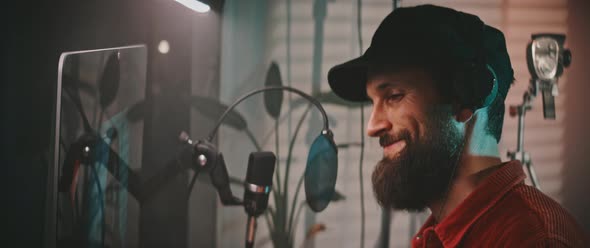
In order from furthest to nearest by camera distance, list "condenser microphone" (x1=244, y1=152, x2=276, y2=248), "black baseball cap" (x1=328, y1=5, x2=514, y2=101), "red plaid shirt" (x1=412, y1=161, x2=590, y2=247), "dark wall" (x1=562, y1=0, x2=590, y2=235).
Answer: "dark wall" (x1=562, y1=0, x2=590, y2=235), "condenser microphone" (x1=244, y1=152, x2=276, y2=248), "black baseball cap" (x1=328, y1=5, x2=514, y2=101), "red plaid shirt" (x1=412, y1=161, x2=590, y2=247)

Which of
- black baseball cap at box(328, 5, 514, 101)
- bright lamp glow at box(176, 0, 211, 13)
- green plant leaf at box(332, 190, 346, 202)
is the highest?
bright lamp glow at box(176, 0, 211, 13)

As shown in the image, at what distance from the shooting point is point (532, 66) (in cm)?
109

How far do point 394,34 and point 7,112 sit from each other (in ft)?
2.66

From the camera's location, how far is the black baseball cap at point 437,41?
686mm

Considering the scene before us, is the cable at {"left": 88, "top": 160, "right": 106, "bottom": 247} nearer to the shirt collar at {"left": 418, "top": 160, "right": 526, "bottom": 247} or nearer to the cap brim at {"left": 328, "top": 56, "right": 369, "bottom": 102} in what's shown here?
the cap brim at {"left": 328, "top": 56, "right": 369, "bottom": 102}

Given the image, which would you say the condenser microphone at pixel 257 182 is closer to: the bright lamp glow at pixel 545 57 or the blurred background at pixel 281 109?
the blurred background at pixel 281 109

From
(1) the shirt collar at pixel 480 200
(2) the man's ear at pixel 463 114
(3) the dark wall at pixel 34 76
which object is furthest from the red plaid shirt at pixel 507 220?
(3) the dark wall at pixel 34 76

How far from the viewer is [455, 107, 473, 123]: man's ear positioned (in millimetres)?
696

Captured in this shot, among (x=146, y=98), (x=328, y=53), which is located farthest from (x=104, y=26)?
(x=328, y=53)

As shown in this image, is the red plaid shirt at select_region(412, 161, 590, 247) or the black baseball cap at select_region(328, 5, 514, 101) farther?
the black baseball cap at select_region(328, 5, 514, 101)

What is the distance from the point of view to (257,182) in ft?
3.35

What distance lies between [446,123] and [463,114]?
0.04 metres

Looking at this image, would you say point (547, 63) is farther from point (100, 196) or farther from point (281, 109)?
point (100, 196)

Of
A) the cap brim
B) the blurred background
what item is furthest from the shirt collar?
the blurred background
